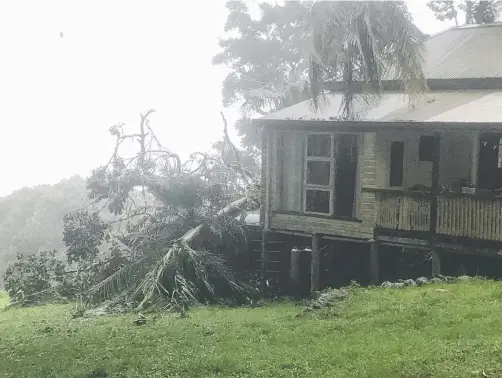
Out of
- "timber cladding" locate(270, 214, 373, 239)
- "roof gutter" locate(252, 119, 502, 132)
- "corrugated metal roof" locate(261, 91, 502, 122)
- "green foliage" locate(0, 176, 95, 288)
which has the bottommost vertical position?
"green foliage" locate(0, 176, 95, 288)

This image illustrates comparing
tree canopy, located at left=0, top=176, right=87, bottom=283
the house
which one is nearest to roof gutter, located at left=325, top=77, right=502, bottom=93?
the house

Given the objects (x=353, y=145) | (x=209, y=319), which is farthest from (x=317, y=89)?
(x=209, y=319)

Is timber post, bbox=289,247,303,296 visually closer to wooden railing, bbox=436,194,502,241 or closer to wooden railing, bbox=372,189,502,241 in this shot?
wooden railing, bbox=372,189,502,241

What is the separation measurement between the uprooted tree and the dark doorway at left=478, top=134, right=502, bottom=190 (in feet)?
22.9

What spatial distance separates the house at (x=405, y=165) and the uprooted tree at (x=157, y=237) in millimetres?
1660

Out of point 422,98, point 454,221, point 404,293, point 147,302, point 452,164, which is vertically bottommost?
point 147,302

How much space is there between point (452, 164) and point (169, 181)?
27.0 feet

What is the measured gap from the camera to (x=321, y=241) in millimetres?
17312

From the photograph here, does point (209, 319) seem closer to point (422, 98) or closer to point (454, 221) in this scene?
point (454, 221)

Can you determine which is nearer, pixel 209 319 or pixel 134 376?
pixel 134 376

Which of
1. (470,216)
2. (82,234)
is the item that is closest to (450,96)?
(470,216)

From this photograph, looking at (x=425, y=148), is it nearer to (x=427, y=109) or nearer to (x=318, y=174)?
(x=427, y=109)

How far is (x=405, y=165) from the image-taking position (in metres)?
16.7

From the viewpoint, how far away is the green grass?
338 inches
